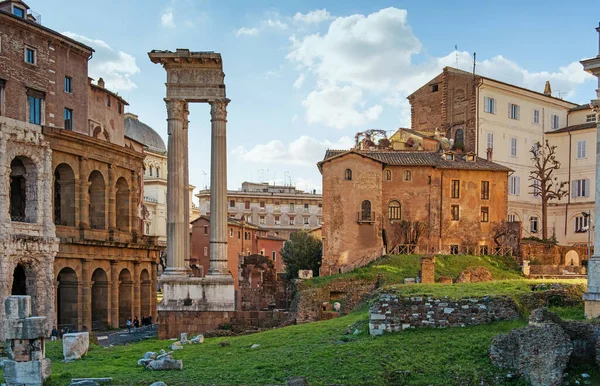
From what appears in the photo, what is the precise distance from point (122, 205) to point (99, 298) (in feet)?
23.1

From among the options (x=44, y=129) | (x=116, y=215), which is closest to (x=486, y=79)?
(x=116, y=215)

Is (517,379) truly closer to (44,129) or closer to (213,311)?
(213,311)

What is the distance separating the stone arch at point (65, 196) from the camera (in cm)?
4019

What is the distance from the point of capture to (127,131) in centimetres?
8156

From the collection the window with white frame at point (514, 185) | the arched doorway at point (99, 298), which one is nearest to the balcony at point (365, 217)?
the window with white frame at point (514, 185)

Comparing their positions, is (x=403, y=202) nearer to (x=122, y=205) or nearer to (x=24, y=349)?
(x=122, y=205)

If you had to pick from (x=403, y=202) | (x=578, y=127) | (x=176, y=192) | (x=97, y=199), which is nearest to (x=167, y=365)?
(x=176, y=192)

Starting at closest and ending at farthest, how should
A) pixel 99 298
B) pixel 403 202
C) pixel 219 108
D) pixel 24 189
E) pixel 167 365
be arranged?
1. pixel 167 365
2. pixel 219 108
3. pixel 24 189
4. pixel 99 298
5. pixel 403 202

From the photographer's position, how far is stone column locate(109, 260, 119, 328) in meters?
43.0

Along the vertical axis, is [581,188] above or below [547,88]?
below

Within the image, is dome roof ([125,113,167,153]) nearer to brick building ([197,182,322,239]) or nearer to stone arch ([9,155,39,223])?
brick building ([197,182,322,239])

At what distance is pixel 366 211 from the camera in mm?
47406

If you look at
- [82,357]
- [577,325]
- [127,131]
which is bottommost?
[82,357]

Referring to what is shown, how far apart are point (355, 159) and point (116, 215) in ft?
57.8
